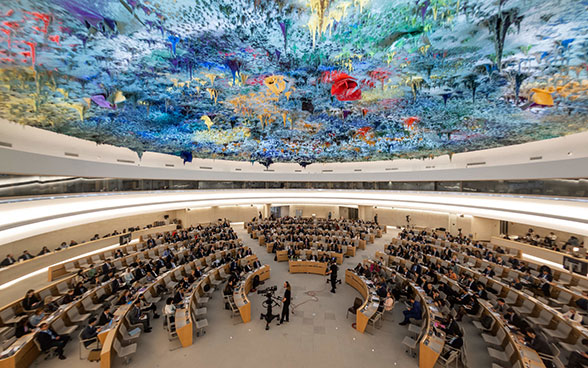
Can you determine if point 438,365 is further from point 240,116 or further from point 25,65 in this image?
point 25,65

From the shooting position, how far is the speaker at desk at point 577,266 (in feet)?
37.0

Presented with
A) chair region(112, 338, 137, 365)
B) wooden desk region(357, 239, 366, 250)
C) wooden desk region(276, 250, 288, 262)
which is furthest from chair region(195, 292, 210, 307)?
wooden desk region(357, 239, 366, 250)

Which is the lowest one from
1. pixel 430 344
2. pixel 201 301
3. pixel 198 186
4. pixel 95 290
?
pixel 201 301

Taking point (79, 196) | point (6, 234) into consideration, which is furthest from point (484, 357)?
point (79, 196)

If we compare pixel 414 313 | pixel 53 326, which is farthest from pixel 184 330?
pixel 414 313

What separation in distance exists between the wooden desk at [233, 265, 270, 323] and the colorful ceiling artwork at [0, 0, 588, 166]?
719cm

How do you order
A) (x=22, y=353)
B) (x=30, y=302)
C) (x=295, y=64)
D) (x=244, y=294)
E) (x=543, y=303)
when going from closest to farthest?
(x=295, y=64) < (x=22, y=353) < (x=30, y=302) < (x=543, y=303) < (x=244, y=294)

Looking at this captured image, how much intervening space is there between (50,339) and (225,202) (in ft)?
55.3

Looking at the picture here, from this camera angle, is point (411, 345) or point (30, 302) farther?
point (30, 302)

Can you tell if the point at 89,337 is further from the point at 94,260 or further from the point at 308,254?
the point at 308,254

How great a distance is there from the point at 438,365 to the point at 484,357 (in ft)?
5.27

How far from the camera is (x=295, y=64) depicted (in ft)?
16.5

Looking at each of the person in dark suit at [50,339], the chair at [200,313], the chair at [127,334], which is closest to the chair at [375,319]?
the chair at [200,313]

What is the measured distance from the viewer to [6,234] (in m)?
7.66
